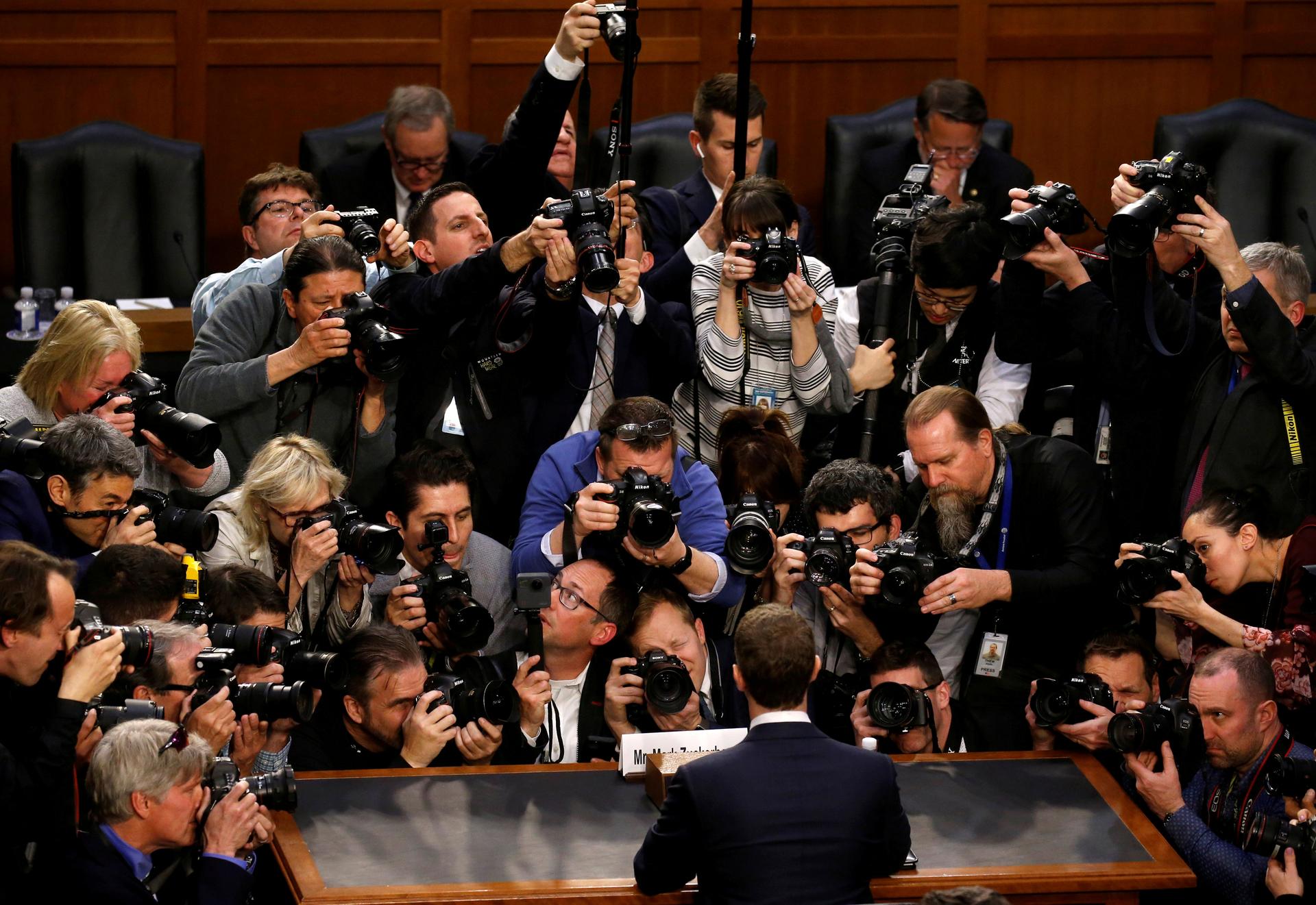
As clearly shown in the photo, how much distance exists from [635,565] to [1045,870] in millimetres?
1278

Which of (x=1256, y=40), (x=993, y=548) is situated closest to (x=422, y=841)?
(x=993, y=548)

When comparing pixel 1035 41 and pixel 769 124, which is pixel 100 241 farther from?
pixel 1035 41

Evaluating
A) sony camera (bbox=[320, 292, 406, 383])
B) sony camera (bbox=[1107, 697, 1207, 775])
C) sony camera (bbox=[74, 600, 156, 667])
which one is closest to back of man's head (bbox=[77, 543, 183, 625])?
sony camera (bbox=[74, 600, 156, 667])

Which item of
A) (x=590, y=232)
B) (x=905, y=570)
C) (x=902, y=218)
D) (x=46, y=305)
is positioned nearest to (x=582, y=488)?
(x=590, y=232)

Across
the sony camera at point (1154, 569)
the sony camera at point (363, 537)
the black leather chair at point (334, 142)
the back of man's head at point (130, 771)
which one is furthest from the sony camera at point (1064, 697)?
the black leather chair at point (334, 142)

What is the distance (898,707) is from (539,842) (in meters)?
0.92

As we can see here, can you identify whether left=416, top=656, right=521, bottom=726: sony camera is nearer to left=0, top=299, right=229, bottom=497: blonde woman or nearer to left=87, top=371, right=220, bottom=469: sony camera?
left=87, top=371, right=220, bottom=469: sony camera

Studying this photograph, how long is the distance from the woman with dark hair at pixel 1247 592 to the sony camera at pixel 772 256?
1175 mm

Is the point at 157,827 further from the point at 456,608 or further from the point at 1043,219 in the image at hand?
the point at 1043,219

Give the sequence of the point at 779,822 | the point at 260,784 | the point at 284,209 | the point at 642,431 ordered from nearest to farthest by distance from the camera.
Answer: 1. the point at 779,822
2. the point at 260,784
3. the point at 642,431
4. the point at 284,209

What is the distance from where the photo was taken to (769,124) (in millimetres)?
7016

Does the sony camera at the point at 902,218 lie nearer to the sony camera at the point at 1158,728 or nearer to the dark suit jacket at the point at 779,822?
the sony camera at the point at 1158,728

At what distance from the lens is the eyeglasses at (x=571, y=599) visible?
4250 millimetres

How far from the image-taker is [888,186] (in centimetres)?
612
